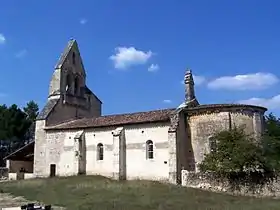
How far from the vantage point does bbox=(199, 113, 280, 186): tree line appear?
31.1 m

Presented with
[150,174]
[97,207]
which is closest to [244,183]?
[150,174]

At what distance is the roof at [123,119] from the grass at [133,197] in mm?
7119

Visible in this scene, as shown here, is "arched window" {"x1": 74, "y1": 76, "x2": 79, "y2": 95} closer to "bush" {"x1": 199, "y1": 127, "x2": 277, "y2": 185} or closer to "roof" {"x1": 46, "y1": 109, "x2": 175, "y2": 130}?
"roof" {"x1": 46, "y1": 109, "x2": 175, "y2": 130}

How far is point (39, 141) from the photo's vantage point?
48406 millimetres

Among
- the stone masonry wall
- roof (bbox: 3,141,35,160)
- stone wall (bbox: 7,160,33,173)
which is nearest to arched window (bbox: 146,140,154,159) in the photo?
the stone masonry wall

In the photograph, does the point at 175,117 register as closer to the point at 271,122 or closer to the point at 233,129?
the point at 233,129

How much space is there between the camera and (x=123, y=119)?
42.4 m

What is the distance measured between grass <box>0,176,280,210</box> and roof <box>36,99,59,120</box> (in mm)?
13053

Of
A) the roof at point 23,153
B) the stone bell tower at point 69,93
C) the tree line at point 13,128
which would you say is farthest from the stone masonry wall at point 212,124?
the tree line at point 13,128

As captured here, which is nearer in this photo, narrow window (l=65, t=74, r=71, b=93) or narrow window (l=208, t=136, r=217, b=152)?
narrow window (l=208, t=136, r=217, b=152)

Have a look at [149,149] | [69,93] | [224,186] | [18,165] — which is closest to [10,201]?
[149,149]

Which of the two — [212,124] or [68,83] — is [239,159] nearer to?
[212,124]

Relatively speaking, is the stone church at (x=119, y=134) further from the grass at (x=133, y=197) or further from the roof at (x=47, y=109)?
the grass at (x=133, y=197)

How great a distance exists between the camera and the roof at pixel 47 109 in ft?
160
